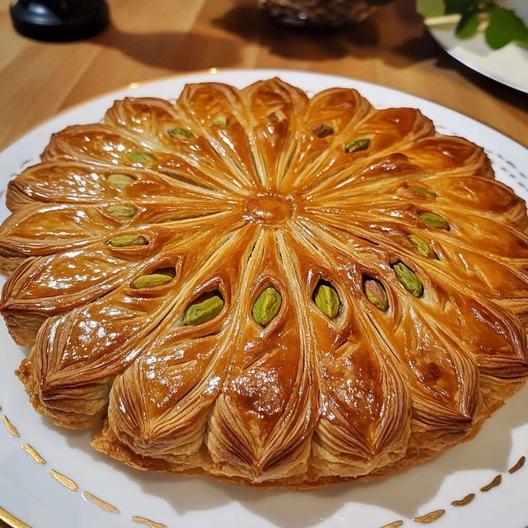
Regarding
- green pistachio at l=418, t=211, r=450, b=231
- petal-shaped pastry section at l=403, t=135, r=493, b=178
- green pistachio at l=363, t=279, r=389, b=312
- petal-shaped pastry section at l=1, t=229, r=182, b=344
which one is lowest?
petal-shaped pastry section at l=1, t=229, r=182, b=344

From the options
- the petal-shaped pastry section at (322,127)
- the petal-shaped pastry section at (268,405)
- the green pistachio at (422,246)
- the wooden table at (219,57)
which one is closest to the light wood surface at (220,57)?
the wooden table at (219,57)

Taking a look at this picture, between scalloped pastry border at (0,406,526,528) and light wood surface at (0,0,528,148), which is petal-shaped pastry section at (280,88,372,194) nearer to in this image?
light wood surface at (0,0,528,148)

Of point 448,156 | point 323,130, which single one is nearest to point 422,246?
point 448,156

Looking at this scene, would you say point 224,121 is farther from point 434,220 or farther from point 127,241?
point 434,220

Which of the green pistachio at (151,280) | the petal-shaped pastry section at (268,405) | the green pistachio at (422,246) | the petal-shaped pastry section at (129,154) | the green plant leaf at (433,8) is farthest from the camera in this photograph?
the green plant leaf at (433,8)

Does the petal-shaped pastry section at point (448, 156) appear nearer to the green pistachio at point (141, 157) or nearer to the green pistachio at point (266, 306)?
the green pistachio at point (266, 306)

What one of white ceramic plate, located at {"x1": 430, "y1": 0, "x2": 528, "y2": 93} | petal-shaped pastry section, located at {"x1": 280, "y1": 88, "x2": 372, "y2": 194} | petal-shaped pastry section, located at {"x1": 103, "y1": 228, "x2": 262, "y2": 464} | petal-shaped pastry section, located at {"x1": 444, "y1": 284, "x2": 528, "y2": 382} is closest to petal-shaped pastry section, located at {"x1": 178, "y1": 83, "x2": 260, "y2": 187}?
petal-shaped pastry section, located at {"x1": 280, "y1": 88, "x2": 372, "y2": 194}

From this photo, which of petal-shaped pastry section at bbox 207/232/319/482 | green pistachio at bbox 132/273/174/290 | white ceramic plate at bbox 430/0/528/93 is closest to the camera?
petal-shaped pastry section at bbox 207/232/319/482
